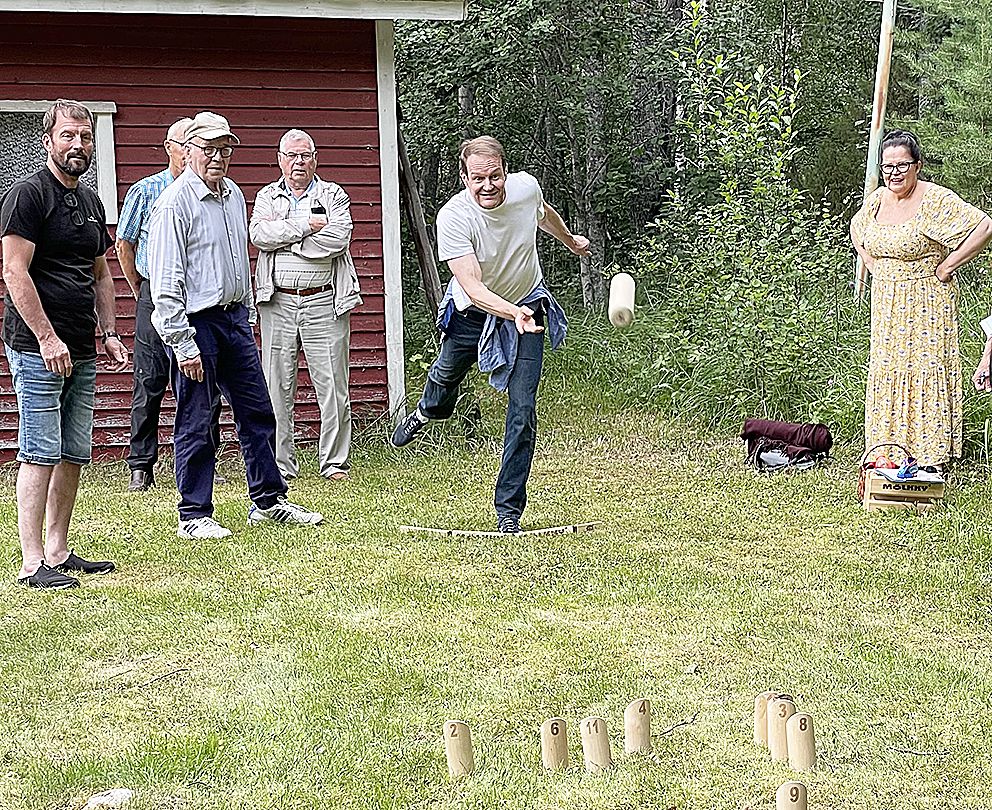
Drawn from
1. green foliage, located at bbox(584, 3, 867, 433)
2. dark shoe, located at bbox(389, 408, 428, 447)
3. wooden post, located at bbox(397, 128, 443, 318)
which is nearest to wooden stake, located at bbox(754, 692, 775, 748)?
dark shoe, located at bbox(389, 408, 428, 447)

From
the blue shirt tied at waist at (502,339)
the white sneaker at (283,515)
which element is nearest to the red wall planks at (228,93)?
the white sneaker at (283,515)

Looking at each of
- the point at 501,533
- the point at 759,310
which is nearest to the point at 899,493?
the point at 501,533

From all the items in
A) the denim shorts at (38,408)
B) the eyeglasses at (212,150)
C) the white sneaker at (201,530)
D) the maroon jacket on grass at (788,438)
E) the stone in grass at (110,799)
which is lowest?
the stone in grass at (110,799)

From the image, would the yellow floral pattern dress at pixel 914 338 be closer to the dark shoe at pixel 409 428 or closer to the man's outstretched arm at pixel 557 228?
the man's outstretched arm at pixel 557 228

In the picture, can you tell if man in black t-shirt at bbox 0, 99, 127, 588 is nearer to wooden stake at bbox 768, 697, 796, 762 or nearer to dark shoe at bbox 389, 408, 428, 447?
dark shoe at bbox 389, 408, 428, 447

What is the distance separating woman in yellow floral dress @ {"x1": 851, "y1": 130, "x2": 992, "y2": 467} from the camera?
6207 millimetres

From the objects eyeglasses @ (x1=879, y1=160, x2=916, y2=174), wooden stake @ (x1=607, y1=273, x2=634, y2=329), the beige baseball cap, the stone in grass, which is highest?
the beige baseball cap

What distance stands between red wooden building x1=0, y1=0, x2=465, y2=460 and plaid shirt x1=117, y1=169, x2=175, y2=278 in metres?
1.05

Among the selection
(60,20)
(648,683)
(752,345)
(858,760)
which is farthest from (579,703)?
(60,20)

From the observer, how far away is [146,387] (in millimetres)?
7223

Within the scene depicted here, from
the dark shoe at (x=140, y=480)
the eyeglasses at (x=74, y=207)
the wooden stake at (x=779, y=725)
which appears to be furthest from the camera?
the dark shoe at (x=140, y=480)

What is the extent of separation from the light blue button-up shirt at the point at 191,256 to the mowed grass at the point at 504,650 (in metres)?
1.10

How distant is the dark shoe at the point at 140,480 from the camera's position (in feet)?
23.6

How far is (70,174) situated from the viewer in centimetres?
486
